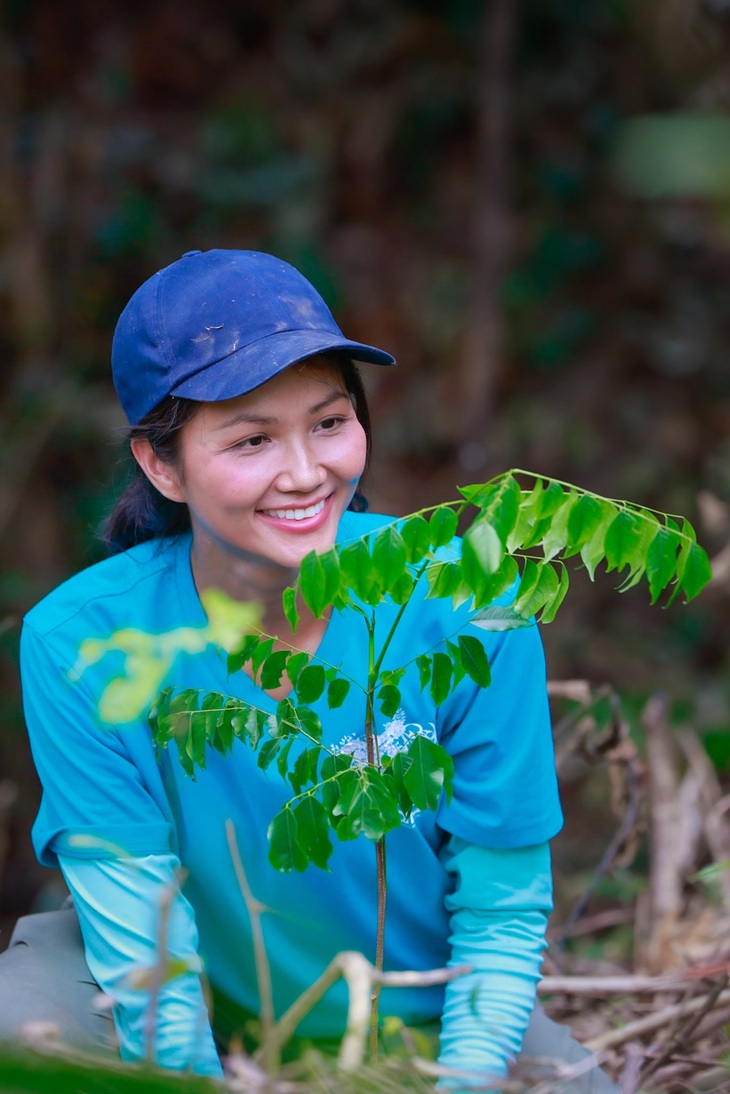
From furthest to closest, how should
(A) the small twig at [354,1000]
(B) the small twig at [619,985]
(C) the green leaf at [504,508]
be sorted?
(B) the small twig at [619,985], (C) the green leaf at [504,508], (A) the small twig at [354,1000]

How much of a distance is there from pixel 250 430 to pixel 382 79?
205 inches

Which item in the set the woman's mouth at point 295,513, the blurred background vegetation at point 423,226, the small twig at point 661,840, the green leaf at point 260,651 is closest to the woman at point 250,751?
the woman's mouth at point 295,513

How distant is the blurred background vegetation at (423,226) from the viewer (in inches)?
210

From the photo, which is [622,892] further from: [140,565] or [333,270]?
[333,270]

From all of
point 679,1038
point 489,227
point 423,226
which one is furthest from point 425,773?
point 423,226

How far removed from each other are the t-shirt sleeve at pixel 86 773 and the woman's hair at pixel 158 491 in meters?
0.28

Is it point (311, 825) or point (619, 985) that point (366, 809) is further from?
point (619, 985)

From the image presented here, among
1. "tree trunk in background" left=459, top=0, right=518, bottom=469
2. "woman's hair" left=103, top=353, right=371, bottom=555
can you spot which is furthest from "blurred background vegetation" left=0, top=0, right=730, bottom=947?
"woman's hair" left=103, top=353, right=371, bottom=555

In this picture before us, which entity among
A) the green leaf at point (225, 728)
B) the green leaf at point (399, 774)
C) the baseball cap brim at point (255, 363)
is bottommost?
the green leaf at point (399, 774)

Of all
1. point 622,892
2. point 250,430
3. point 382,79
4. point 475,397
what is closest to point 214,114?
point 382,79

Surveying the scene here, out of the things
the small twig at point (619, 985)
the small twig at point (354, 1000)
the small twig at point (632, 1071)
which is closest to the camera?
the small twig at point (354, 1000)

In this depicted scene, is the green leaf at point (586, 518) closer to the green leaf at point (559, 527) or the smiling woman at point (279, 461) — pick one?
the green leaf at point (559, 527)

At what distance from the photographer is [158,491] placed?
1.80 metres

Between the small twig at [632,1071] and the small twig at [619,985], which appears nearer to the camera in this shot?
Result: the small twig at [632,1071]
